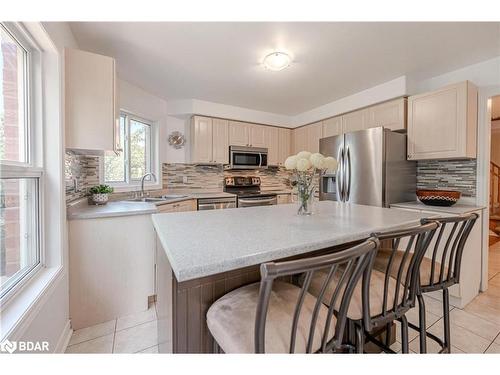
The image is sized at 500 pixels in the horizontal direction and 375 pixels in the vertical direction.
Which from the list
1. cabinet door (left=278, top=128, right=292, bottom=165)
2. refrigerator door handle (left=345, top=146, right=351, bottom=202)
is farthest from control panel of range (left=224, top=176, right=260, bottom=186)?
refrigerator door handle (left=345, top=146, right=351, bottom=202)

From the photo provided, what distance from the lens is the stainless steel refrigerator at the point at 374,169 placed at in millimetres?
2598

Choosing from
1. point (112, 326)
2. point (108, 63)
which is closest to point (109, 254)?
point (112, 326)

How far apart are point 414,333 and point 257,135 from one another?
11.0ft

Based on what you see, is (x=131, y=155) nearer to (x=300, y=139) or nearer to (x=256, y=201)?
(x=256, y=201)

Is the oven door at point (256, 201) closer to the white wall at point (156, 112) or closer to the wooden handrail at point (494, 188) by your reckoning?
the white wall at point (156, 112)

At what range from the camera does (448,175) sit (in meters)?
2.65

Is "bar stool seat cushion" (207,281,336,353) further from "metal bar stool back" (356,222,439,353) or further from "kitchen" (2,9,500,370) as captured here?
"metal bar stool back" (356,222,439,353)

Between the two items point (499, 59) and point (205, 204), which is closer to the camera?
point (499, 59)

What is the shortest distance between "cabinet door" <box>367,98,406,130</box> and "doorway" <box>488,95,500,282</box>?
5.00ft

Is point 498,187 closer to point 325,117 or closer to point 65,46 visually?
point 325,117
